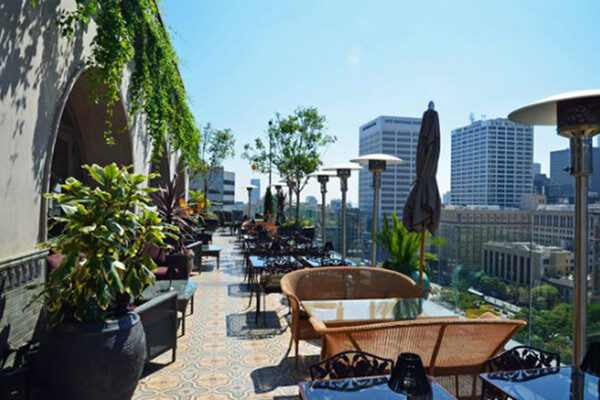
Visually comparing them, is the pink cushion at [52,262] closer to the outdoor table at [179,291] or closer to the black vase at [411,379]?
the outdoor table at [179,291]

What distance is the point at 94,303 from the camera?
2977mm

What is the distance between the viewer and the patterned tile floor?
3.56m

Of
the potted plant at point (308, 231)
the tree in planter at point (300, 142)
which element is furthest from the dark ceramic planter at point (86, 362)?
the tree in planter at point (300, 142)

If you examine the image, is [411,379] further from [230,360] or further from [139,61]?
[139,61]

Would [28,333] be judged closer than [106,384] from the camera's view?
No

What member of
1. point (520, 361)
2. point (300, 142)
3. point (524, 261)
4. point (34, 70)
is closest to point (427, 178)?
point (524, 261)

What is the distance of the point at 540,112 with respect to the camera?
10.2 ft

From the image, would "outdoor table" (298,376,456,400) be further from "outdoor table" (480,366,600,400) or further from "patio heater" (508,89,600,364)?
"patio heater" (508,89,600,364)

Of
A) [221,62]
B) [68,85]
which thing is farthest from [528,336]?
[221,62]

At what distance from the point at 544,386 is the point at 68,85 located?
493 cm

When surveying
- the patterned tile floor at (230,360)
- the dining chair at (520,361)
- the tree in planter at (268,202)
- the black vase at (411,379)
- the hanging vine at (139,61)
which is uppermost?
the hanging vine at (139,61)

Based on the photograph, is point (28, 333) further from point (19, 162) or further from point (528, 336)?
point (528, 336)

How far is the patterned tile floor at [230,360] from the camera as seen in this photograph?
3563 millimetres

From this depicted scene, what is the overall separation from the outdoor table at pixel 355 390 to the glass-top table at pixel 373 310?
4.37 feet
